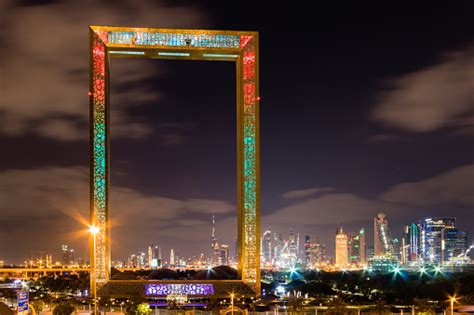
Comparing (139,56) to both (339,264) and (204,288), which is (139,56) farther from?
(339,264)

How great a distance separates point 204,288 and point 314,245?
134727 millimetres

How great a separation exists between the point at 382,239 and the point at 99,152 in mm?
94478

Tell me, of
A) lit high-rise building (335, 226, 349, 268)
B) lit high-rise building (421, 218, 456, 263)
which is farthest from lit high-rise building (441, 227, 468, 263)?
lit high-rise building (335, 226, 349, 268)

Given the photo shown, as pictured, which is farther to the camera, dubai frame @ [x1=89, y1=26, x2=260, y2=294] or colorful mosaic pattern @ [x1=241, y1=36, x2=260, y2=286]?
colorful mosaic pattern @ [x1=241, y1=36, x2=260, y2=286]

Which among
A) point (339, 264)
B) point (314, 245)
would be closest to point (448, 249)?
point (339, 264)

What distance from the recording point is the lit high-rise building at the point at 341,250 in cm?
13512

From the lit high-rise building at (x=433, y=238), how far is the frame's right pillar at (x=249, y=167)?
9444cm

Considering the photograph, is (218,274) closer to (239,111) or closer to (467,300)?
(239,111)

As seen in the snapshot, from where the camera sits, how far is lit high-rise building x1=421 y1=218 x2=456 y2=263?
111 meters

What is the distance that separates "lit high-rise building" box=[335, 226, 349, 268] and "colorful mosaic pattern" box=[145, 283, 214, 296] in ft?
374

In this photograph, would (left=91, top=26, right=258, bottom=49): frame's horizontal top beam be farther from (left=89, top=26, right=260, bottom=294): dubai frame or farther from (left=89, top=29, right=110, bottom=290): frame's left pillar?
(left=89, top=29, right=110, bottom=290): frame's left pillar

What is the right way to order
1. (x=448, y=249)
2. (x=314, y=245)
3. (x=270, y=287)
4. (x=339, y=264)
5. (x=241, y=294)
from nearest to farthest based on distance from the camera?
(x=241, y=294), (x=270, y=287), (x=448, y=249), (x=339, y=264), (x=314, y=245)

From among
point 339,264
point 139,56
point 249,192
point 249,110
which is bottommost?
point 339,264

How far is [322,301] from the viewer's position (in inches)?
1072
